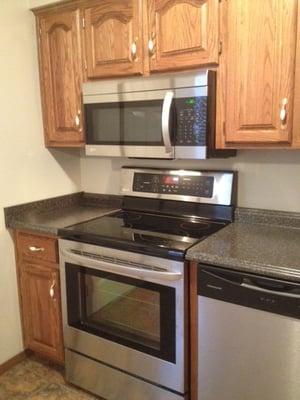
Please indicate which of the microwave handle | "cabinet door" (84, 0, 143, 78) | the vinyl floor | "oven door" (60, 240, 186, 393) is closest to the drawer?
"oven door" (60, 240, 186, 393)

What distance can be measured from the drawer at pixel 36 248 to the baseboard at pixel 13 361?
64cm

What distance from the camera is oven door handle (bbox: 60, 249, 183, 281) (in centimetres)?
163

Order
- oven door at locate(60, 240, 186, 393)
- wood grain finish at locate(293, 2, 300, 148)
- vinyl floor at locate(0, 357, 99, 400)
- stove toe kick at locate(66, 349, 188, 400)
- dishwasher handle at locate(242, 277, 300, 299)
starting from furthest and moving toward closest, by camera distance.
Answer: vinyl floor at locate(0, 357, 99, 400) → stove toe kick at locate(66, 349, 188, 400) → oven door at locate(60, 240, 186, 393) → wood grain finish at locate(293, 2, 300, 148) → dishwasher handle at locate(242, 277, 300, 299)

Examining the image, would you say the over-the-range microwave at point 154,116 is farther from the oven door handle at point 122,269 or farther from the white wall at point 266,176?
the oven door handle at point 122,269

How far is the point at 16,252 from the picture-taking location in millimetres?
2252

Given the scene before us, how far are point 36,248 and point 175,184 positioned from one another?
90 cm

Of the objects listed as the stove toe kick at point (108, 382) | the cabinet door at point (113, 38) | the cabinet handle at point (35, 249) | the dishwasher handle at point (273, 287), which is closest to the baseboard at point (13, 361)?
the stove toe kick at point (108, 382)

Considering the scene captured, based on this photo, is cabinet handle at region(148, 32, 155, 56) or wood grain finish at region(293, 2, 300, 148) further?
cabinet handle at region(148, 32, 155, 56)

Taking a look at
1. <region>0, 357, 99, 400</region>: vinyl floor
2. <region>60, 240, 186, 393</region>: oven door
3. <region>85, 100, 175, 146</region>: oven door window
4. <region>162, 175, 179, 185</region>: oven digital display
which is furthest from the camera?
<region>162, 175, 179, 185</region>: oven digital display

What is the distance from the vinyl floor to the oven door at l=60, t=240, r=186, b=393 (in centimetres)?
27

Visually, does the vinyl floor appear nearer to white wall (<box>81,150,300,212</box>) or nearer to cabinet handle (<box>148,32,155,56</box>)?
white wall (<box>81,150,300,212</box>)

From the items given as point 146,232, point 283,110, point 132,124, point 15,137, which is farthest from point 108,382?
point 283,110

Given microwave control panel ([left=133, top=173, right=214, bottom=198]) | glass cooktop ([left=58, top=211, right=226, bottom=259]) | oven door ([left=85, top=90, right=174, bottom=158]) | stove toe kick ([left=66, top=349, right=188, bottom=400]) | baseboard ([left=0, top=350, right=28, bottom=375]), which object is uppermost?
oven door ([left=85, top=90, right=174, bottom=158])

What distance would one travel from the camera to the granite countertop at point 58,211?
2.10 meters
